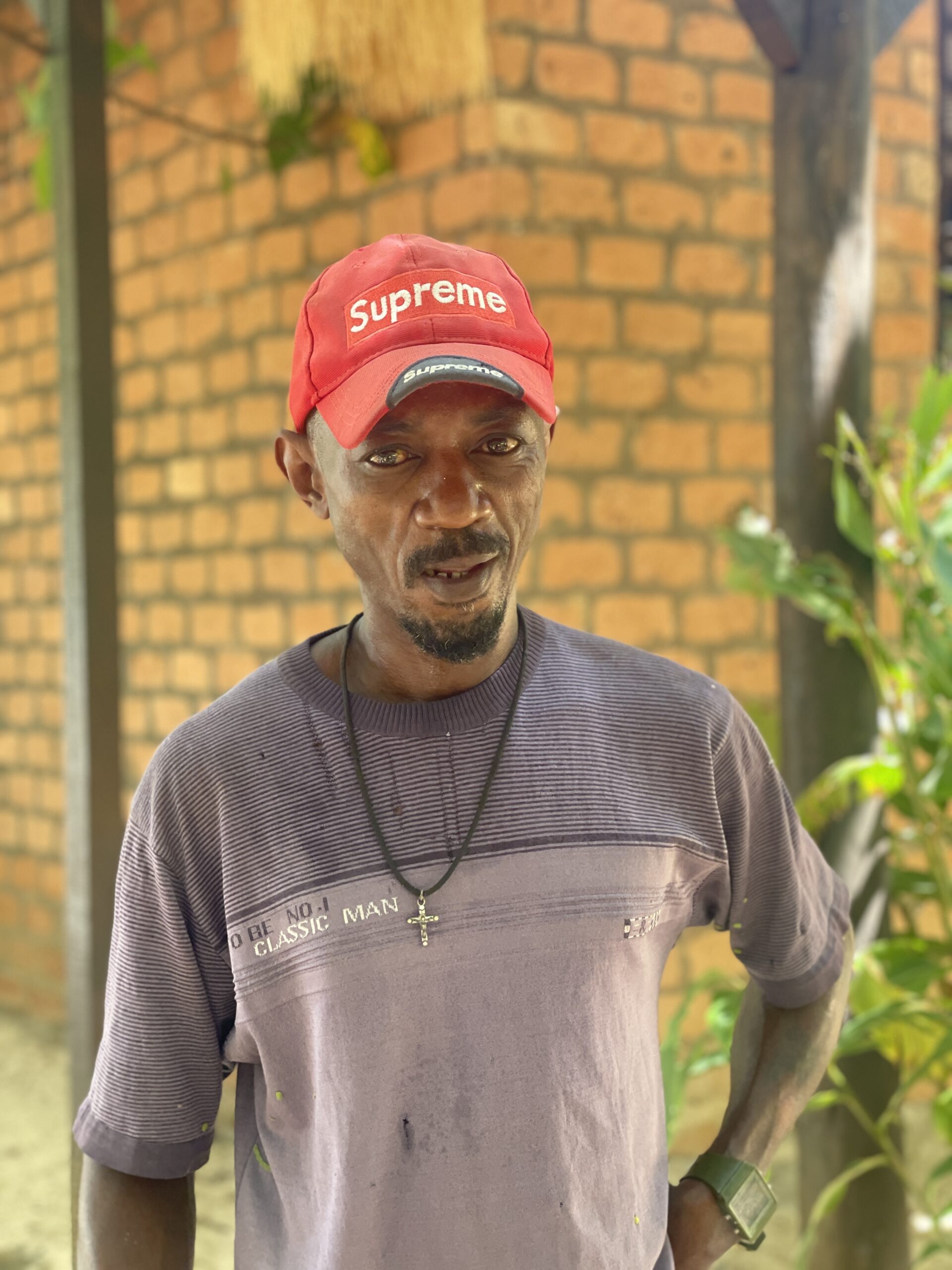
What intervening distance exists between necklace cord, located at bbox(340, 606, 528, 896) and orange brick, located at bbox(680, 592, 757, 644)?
2473 millimetres

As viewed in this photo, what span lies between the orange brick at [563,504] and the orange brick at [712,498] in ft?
1.18

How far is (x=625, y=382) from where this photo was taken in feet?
11.7

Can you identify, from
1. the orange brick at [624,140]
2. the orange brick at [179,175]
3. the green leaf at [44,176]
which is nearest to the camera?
the orange brick at [624,140]

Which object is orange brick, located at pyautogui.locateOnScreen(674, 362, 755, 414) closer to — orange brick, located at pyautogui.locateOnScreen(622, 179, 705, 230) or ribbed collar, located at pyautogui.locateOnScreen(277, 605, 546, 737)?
orange brick, located at pyautogui.locateOnScreen(622, 179, 705, 230)

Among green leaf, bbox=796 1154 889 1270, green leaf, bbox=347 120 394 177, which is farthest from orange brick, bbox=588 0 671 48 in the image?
green leaf, bbox=796 1154 889 1270

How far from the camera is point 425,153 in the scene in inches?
135

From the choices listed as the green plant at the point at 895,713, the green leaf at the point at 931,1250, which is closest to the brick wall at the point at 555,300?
the green plant at the point at 895,713

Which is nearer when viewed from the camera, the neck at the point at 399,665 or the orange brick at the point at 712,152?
the neck at the point at 399,665

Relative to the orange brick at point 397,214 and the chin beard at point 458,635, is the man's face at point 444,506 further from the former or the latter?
the orange brick at point 397,214

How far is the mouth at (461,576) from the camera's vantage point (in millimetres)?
1208

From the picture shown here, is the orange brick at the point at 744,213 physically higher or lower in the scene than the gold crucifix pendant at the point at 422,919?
Result: higher

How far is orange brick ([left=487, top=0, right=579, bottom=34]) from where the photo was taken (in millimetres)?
3291

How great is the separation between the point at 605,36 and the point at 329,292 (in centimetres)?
256

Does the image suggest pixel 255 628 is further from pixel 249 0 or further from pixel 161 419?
pixel 249 0
